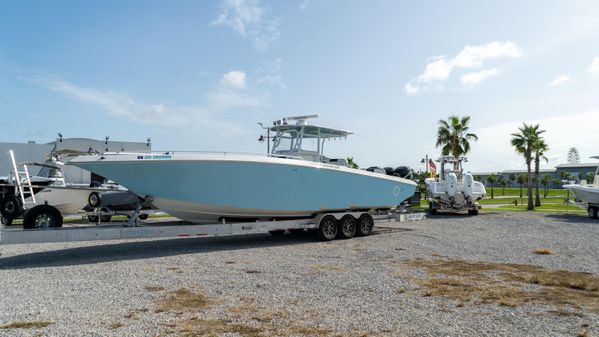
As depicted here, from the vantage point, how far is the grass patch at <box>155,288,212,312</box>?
5215 millimetres

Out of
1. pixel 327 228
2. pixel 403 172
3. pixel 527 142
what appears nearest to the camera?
pixel 327 228

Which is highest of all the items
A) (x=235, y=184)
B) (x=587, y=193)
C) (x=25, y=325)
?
(x=235, y=184)

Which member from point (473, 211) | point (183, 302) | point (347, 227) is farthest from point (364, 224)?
point (473, 211)

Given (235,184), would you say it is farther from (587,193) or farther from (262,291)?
(587,193)

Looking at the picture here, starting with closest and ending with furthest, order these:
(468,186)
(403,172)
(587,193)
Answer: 1. (403,172)
2. (587,193)
3. (468,186)

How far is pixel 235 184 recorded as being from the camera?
9539mm

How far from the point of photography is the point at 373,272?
24.1 ft

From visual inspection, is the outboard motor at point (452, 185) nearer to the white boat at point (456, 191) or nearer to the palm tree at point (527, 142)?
the white boat at point (456, 191)

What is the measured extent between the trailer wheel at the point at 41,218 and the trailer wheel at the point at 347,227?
6.85 m

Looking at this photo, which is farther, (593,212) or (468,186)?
(468,186)

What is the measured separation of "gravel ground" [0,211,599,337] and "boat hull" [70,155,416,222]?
98 centimetres

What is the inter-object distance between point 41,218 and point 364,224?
8.09m

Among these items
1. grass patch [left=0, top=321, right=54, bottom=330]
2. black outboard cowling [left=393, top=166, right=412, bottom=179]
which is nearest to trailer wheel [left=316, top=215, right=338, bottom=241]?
black outboard cowling [left=393, top=166, right=412, bottom=179]

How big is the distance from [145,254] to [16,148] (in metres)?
28.5
